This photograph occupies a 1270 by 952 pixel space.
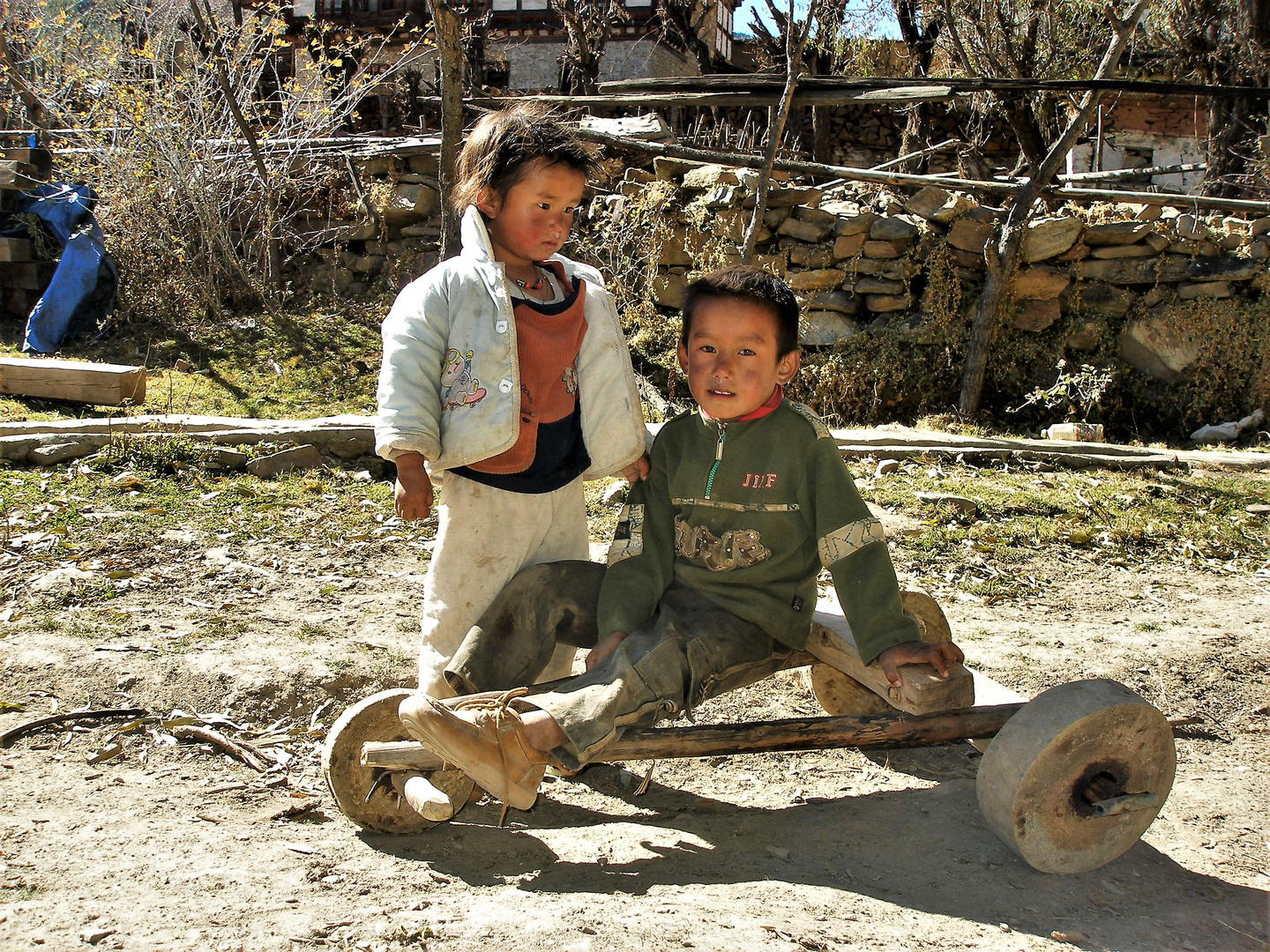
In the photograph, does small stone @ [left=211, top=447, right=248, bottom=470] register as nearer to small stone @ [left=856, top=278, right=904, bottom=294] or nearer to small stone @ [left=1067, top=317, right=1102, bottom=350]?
small stone @ [left=856, top=278, right=904, bottom=294]

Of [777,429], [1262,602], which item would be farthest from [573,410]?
[1262,602]

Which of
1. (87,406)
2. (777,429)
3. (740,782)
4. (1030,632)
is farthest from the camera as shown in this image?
(87,406)

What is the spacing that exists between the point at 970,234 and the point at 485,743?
694cm

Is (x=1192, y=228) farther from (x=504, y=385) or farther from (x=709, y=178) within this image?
(x=504, y=385)

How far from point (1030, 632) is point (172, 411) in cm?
524

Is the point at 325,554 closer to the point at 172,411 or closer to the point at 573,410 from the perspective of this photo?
the point at 573,410

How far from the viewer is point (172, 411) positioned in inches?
248

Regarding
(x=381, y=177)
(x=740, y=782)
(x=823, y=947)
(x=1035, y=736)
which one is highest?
(x=381, y=177)

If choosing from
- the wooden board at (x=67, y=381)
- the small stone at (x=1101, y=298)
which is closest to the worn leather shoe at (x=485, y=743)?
the wooden board at (x=67, y=381)

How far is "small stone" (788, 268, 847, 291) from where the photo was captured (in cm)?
791

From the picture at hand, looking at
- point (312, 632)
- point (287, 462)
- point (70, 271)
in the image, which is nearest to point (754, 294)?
point (312, 632)

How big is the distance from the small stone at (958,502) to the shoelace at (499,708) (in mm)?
3465

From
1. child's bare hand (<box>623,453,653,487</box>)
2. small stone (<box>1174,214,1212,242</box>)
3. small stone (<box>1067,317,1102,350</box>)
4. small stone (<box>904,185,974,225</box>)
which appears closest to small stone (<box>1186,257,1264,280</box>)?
small stone (<box>1174,214,1212,242</box>)

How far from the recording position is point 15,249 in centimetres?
857
